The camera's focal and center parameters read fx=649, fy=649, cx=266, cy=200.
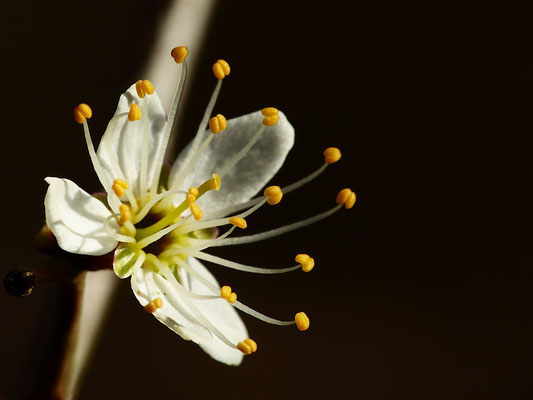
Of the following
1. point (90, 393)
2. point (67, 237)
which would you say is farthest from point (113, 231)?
point (90, 393)

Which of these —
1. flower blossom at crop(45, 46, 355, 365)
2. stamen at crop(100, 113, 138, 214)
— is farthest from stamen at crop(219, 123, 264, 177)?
stamen at crop(100, 113, 138, 214)

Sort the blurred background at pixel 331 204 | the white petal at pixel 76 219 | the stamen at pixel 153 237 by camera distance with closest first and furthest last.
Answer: the white petal at pixel 76 219
the stamen at pixel 153 237
the blurred background at pixel 331 204

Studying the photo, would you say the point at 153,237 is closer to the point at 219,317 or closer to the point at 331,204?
the point at 219,317

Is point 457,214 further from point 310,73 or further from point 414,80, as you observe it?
point 310,73

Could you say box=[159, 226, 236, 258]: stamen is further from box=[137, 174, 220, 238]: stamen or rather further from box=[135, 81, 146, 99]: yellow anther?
box=[135, 81, 146, 99]: yellow anther

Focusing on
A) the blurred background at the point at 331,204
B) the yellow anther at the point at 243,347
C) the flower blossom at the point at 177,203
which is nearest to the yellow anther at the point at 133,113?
the flower blossom at the point at 177,203

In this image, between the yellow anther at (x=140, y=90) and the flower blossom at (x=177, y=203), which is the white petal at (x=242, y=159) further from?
the yellow anther at (x=140, y=90)

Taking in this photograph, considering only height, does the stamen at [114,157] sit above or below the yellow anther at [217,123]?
below
